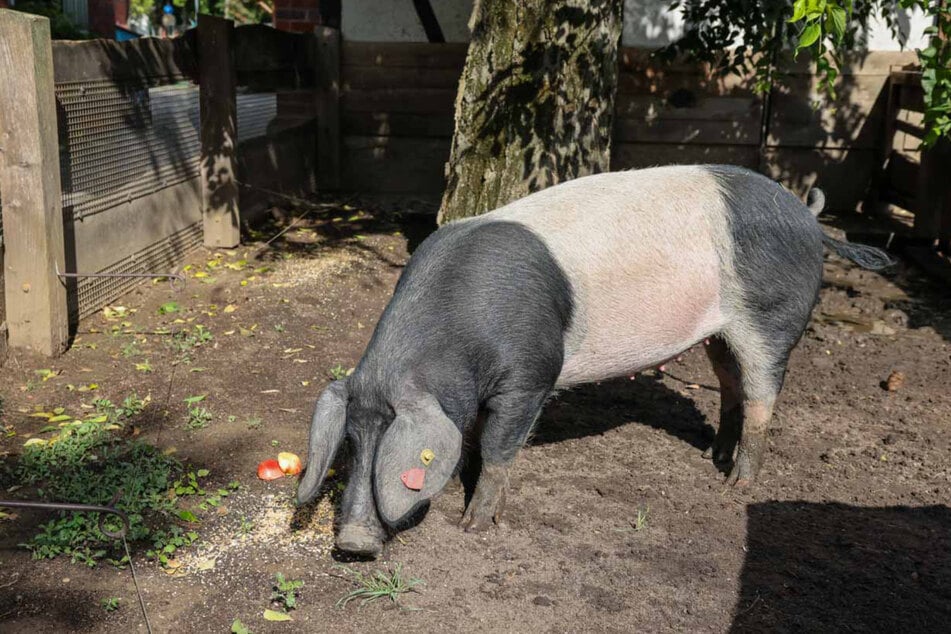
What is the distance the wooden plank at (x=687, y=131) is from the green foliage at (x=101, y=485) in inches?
202

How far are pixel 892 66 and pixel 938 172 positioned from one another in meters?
1.29

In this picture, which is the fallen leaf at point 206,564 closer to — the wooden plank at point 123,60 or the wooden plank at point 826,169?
the wooden plank at point 123,60

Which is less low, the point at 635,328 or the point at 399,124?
the point at 399,124

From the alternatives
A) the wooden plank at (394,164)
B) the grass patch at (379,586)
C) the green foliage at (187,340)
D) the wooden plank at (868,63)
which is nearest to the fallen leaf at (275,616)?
the grass patch at (379,586)

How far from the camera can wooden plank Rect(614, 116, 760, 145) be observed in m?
7.96

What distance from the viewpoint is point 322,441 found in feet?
9.80

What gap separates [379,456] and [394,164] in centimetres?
602

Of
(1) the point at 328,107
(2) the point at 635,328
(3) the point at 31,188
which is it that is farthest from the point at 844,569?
(1) the point at 328,107

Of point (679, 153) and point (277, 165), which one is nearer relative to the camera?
point (277, 165)

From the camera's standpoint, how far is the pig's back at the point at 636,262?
11.3 ft

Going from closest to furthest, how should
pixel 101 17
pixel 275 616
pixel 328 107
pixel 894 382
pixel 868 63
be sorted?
pixel 275 616 → pixel 894 382 → pixel 868 63 → pixel 328 107 → pixel 101 17

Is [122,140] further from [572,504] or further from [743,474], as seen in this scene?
[743,474]

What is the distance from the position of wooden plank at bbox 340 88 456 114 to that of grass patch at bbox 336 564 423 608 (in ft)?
18.9

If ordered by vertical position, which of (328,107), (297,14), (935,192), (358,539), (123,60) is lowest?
A: (358,539)
